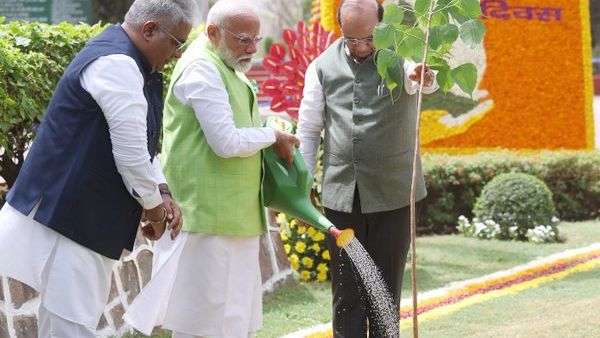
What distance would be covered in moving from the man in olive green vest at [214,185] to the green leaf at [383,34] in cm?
53

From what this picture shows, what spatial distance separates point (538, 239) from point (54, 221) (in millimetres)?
6419

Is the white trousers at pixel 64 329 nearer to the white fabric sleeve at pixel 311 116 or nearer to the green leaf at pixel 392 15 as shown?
the green leaf at pixel 392 15

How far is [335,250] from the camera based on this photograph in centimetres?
478

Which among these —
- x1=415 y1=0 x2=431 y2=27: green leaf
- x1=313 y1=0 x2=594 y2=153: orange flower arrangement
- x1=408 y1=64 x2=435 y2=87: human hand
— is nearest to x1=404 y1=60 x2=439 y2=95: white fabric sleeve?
x1=408 y1=64 x2=435 y2=87: human hand

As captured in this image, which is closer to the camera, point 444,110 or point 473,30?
point 473,30

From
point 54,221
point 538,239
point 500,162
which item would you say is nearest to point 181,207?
point 54,221

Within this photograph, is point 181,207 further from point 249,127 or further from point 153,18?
point 153,18

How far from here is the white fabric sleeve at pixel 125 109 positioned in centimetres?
331

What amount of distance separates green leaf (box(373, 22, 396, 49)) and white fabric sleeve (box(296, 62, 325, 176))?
110 centimetres

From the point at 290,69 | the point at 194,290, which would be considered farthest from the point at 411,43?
the point at 290,69

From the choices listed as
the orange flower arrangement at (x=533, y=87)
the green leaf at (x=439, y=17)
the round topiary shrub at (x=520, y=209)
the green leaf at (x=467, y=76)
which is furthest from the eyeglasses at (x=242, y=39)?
the orange flower arrangement at (x=533, y=87)

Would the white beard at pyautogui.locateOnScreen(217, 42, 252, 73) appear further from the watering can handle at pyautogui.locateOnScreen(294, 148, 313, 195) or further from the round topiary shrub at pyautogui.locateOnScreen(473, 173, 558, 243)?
the round topiary shrub at pyautogui.locateOnScreen(473, 173, 558, 243)

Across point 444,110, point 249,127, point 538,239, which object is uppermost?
point 249,127

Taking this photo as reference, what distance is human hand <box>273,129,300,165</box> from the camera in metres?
4.01
